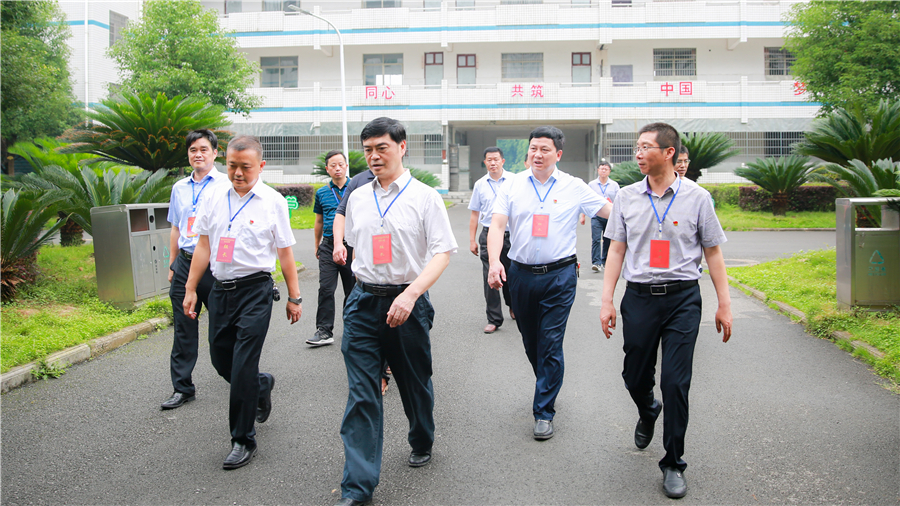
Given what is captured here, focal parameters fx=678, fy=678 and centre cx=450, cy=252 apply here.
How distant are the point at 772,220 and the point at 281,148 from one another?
24.4 metres

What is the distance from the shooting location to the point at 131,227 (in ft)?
26.7

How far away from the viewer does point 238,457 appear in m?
3.99

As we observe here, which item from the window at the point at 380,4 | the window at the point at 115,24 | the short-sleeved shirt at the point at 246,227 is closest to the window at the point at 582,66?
the window at the point at 380,4

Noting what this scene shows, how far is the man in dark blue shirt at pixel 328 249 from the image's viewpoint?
6.93 m

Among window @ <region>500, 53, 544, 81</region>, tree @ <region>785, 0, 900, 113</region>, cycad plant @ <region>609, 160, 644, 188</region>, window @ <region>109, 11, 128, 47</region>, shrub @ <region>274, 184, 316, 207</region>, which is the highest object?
window @ <region>109, 11, 128, 47</region>

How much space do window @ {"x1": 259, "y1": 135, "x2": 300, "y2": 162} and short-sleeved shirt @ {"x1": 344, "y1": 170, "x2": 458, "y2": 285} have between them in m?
33.3

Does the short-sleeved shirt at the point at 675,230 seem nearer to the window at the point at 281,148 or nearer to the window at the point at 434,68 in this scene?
the window at the point at 281,148

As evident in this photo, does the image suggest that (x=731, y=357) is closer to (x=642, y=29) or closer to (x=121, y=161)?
(x=121, y=161)

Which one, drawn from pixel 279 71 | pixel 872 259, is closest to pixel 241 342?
pixel 872 259

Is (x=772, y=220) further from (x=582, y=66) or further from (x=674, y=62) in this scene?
(x=582, y=66)

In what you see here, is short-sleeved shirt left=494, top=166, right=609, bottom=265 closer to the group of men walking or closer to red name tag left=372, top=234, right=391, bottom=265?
the group of men walking

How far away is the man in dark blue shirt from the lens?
693 cm

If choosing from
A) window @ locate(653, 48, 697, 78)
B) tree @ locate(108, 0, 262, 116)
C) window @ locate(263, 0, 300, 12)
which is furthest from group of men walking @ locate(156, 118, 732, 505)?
window @ locate(263, 0, 300, 12)

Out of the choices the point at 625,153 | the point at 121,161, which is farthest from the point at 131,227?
the point at 625,153
